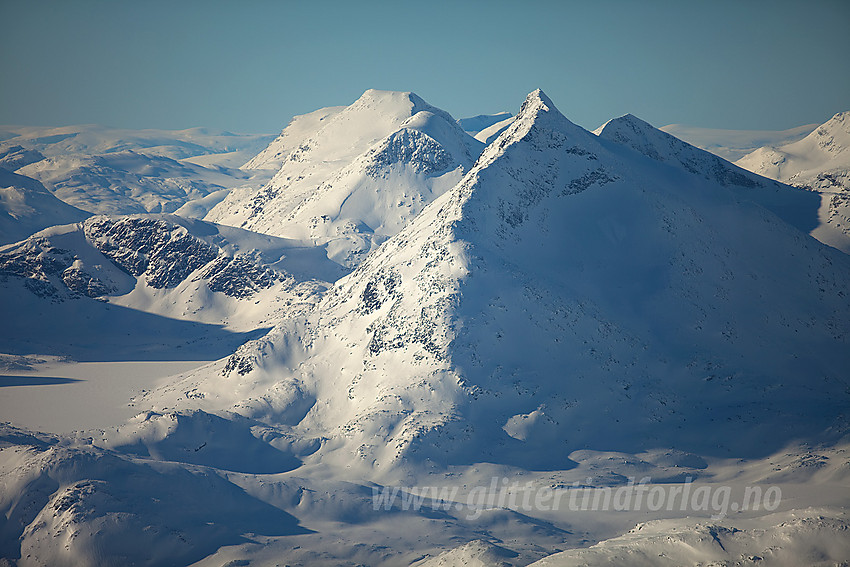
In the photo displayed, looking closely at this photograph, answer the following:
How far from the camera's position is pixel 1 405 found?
117 metres

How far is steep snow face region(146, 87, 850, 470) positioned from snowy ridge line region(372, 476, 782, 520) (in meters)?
4.89

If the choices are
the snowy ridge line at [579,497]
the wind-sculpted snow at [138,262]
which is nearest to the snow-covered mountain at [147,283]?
the wind-sculpted snow at [138,262]

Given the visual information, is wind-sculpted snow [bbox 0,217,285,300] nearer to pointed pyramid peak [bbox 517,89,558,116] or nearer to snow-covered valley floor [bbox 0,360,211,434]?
snow-covered valley floor [bbox 0,360,211,434]

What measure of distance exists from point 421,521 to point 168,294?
116m

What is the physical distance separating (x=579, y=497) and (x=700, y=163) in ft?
250

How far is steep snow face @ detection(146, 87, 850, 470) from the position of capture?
8775 centimetres

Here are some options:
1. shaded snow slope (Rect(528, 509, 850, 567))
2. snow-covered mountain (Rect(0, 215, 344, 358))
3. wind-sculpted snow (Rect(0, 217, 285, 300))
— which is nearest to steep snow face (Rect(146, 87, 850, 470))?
shaded snow slope (Rect(528, 509, 850, 567))

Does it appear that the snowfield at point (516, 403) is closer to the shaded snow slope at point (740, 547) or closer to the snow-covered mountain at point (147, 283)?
the shaded snow slope at point (740, 547)

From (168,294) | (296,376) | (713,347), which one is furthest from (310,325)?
(168,294)

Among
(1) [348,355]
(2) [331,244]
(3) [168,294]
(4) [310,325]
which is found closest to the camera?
(1) [348,355]

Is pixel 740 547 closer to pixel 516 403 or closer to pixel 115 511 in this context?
pixel 516 403

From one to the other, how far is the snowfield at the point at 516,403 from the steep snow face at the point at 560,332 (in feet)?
1.08

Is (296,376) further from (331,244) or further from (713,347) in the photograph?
(331,244)

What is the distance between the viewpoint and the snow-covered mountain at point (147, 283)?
6206 inches
